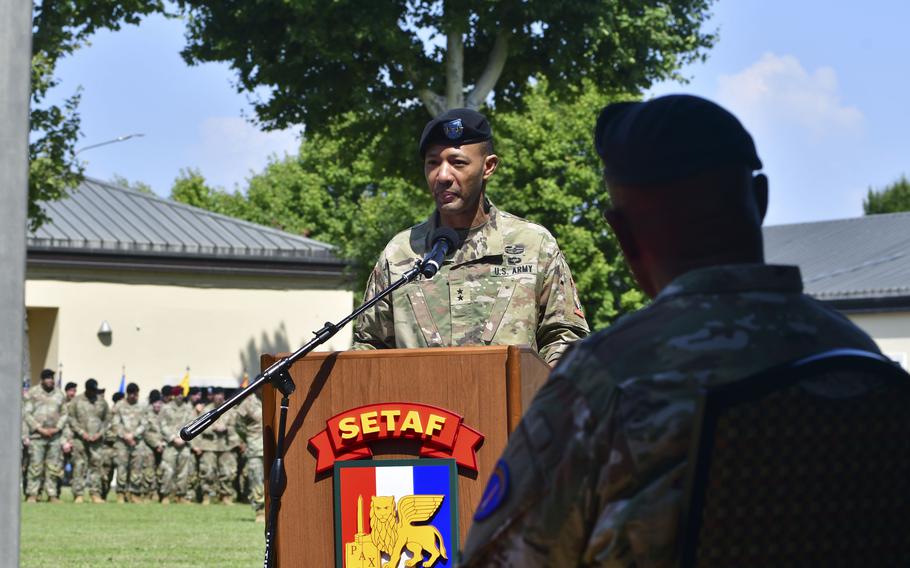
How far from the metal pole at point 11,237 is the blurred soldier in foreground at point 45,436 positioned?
70.6 ft

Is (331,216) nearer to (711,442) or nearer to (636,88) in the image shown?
(636,88)

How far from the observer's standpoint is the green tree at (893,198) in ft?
236

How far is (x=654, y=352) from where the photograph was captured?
1955 millimetres

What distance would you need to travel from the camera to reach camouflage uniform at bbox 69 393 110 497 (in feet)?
86.7

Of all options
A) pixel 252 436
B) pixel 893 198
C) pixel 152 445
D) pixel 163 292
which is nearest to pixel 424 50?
pixel 252 436

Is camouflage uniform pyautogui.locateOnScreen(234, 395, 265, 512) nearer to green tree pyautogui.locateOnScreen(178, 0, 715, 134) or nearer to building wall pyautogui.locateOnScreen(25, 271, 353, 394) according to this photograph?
green tree pyautogui.locateOnScreen(178, 0, 715, 134)

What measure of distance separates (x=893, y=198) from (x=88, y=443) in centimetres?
5473

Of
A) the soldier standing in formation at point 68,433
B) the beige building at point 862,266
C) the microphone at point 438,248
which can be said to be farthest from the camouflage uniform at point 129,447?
the microphone at point 438,248

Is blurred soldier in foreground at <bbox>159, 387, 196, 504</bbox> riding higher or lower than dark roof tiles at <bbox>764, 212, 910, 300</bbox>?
lower

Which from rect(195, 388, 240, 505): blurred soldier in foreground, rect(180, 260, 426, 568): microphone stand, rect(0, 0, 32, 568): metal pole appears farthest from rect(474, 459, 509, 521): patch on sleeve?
rect(195, 388, 240, 505): blurred soldier in foreground

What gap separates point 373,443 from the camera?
4.11 metres

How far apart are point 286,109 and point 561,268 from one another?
63.6 ft

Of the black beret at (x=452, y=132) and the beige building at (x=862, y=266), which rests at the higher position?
the beige building at (x=862, y=266)

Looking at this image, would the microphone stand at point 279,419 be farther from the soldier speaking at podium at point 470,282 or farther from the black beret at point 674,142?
the black beret at point 674,142
